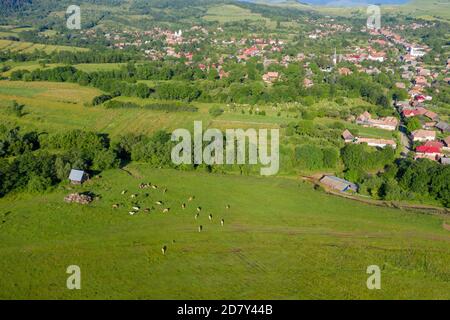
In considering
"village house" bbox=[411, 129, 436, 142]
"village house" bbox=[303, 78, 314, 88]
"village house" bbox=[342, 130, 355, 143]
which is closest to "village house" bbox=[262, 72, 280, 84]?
"village house" bbox=[303, 78, 314, 88]

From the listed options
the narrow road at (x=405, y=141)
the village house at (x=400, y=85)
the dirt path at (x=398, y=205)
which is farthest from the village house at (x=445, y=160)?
the village house at (x=400, y=85)

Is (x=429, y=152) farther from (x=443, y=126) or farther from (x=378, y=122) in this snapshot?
(x=378, y=122)

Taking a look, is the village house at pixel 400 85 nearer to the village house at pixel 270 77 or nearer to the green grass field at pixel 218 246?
the village house at pixel 270 77

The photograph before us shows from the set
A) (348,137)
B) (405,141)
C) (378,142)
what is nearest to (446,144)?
(405,141)

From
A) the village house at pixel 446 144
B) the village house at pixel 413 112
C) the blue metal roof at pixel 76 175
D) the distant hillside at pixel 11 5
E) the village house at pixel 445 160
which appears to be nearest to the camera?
the blue metal roof at pixel 76 175
